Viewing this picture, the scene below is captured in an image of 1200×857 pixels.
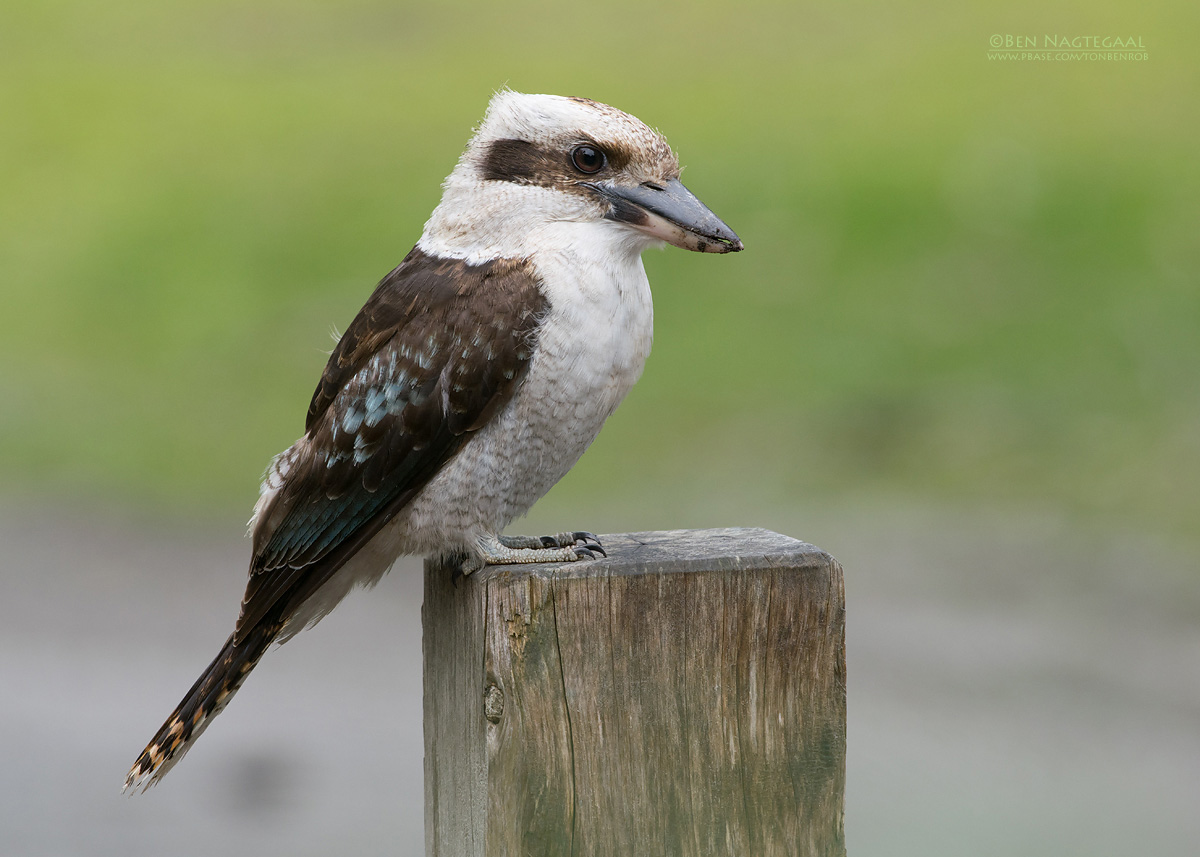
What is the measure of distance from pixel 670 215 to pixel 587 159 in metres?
0.24

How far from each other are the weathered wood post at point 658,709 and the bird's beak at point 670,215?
2.66ft

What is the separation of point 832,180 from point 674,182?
254 inches

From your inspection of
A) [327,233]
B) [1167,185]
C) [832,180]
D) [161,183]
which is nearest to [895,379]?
[832,180]

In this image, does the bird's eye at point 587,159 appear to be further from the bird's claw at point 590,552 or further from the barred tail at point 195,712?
the barred tail at point 195,712

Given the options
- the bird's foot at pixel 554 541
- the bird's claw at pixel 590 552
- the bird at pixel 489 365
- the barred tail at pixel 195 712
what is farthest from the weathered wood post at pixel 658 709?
the barred tail at pixel 195 712

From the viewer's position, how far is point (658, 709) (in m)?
2.41

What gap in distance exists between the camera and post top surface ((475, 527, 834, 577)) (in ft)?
8.07

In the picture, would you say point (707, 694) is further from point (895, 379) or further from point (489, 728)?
point (895, 379)

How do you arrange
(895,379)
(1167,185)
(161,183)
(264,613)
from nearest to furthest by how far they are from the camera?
1. (264,613)
2. (895,379)
3. (1167,185)
4. (161,183)

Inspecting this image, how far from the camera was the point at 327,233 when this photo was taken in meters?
9.25

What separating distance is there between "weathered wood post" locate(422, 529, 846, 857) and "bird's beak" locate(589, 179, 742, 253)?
81 centimetres

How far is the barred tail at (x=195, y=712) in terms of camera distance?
2.99m

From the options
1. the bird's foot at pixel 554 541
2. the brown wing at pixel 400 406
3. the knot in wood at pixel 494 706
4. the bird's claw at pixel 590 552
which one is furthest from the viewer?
the brown wing at pixel 400 406

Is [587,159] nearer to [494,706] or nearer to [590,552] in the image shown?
[590,552]
